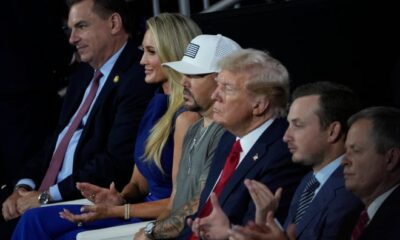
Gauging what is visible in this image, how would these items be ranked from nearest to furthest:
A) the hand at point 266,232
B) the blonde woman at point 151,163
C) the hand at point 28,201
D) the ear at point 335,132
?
the hand at point 266,232 → the ear at point 335,132 → the blonde woman at point 151,163 → the hand at point 28,201

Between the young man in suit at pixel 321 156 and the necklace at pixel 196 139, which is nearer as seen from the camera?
the young man in suit at pixel 321 156

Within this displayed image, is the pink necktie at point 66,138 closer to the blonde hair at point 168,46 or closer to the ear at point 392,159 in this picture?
the blonde hair at point 168,46

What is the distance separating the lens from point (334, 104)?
14.8 ft

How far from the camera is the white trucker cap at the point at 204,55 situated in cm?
520

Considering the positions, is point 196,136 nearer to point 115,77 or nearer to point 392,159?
point 115,77

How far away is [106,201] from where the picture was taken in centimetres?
570

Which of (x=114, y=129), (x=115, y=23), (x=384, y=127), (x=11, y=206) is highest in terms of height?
(x=115, y=23)

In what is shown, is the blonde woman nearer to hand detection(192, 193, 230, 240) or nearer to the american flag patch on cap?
the american flag patch on cap

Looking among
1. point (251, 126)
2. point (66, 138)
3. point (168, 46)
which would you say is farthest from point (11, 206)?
point (251, 126)

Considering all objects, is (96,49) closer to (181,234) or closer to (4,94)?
(4,94)

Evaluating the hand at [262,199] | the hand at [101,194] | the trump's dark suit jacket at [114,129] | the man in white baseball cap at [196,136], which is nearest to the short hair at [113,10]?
the trump's dark suit jacket at [114,129]

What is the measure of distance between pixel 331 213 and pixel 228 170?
0.70 m

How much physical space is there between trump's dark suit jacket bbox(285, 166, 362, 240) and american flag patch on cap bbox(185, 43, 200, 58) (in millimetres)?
1092

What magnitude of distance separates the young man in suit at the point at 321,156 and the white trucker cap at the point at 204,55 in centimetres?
66
